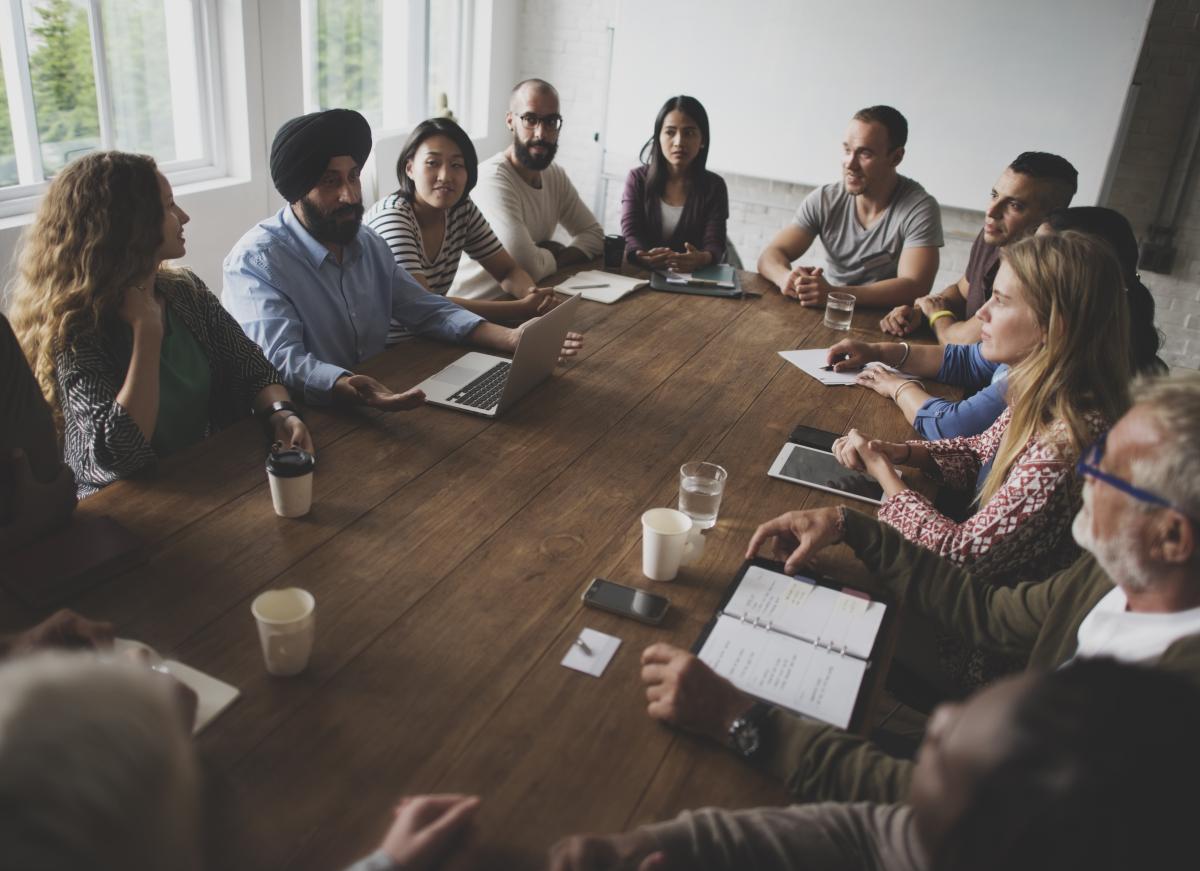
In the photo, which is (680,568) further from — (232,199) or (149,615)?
(232,199)

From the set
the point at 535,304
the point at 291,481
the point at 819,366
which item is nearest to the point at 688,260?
the point at 535,304

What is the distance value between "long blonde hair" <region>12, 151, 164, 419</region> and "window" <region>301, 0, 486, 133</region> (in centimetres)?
302

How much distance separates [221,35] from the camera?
→ 3.98 metres

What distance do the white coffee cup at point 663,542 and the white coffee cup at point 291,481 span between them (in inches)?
22.5

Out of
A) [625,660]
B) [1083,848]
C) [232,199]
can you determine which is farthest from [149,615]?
[232,199]

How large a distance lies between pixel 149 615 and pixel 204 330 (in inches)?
35.7

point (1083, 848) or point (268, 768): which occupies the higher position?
point (1083, 848)

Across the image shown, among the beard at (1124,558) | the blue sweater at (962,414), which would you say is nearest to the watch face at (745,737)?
the beard at (1124,558)

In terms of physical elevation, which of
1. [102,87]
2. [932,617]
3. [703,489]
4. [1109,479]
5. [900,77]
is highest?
[900,77]

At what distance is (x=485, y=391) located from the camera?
7.04 feet

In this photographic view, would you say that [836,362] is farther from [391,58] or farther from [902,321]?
[391,58]

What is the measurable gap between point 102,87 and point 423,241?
5.87 ft

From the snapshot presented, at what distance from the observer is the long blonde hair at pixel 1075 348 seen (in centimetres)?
165

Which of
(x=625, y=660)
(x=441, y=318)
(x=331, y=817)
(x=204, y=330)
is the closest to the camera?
(x=331, y=817)
